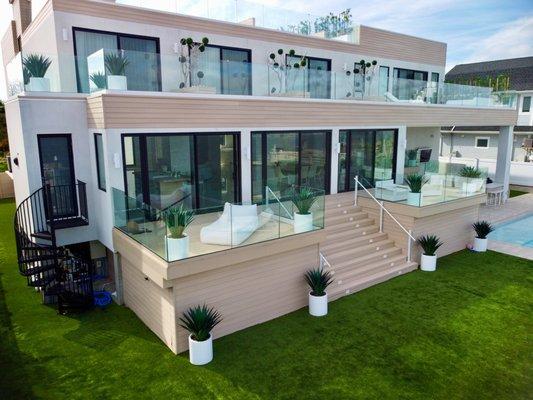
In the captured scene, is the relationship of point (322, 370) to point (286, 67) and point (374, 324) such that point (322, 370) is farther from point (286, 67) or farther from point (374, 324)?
point (286, 67)

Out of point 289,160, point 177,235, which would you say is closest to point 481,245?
point 289,160

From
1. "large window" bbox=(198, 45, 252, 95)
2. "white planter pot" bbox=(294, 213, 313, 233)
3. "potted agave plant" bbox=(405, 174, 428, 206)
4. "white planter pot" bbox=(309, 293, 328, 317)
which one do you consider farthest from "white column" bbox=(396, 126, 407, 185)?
"white planter pot" bbox=(309, 293, 328, 317)

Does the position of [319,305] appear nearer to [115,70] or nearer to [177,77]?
[177,77]

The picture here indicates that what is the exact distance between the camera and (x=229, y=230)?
28.8ft

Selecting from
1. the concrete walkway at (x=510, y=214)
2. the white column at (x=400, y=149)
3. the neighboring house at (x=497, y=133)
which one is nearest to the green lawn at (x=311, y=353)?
the concrete walkway at (x=510, y=214)

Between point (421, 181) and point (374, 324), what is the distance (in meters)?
5.64

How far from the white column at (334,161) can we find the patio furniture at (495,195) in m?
10.6

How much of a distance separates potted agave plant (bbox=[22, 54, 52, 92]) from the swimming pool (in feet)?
53.8

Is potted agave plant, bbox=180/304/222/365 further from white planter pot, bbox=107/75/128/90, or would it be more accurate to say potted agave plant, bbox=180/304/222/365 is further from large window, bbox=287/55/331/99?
large window, bbox=287/55/331/99

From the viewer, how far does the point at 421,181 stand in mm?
13031

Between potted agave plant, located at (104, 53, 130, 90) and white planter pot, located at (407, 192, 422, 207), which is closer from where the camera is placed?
potted agave plant, located at (104, 53, 130, 90)

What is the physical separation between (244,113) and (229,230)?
469 centimetres

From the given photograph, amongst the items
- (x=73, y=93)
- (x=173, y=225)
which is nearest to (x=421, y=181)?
(x=173, y=225)

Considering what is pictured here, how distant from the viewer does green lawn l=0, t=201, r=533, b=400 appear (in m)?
7.15
